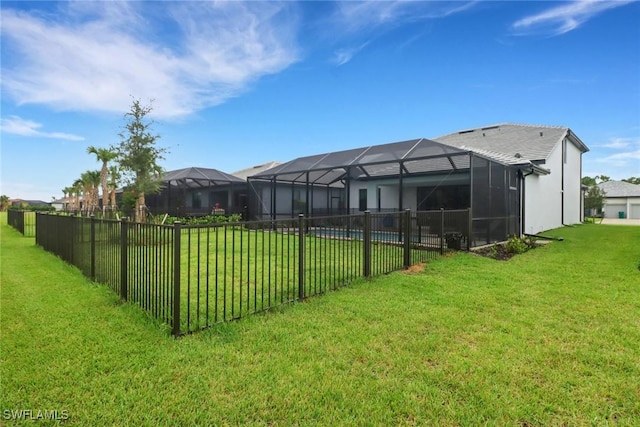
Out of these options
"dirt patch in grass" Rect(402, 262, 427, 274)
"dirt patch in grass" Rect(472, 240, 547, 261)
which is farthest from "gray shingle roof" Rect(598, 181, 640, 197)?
"dirt patch in grass" Rect(402, 262, 427, 274)

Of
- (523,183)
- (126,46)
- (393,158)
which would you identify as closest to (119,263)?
(126,46)

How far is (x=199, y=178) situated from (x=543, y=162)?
1930cm

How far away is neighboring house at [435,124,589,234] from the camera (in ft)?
45.9

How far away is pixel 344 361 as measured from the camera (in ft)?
9.10

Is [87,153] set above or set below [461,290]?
above

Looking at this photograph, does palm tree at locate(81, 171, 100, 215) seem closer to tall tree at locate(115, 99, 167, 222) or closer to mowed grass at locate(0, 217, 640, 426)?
tall tree at locate(115, 99, 167, 222)

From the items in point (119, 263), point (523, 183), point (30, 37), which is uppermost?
point (30, 37)

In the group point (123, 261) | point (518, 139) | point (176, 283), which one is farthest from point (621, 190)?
point (123, 261)

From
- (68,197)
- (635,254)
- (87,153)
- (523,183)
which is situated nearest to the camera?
(635,254)

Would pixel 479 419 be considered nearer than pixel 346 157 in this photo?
Yes

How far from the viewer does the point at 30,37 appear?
27.4ft

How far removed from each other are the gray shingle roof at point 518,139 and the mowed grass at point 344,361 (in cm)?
1260

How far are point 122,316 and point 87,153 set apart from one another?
30.0 m

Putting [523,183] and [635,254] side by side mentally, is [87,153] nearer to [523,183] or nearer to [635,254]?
[523,183]
